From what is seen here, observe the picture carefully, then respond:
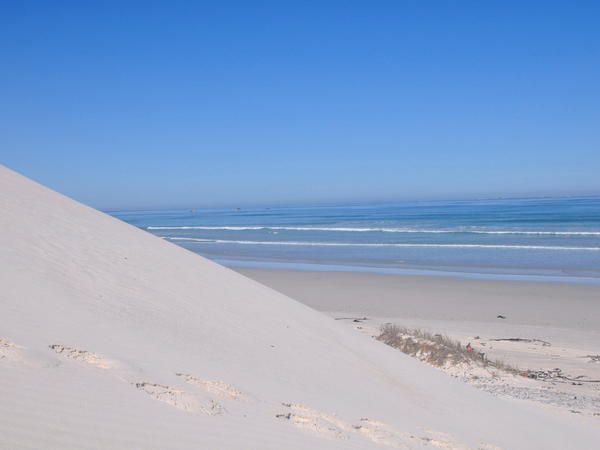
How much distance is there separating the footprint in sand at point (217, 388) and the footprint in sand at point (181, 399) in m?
0.20

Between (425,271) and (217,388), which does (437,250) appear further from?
(217,388)

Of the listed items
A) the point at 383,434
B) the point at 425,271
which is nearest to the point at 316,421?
the point at 383,434

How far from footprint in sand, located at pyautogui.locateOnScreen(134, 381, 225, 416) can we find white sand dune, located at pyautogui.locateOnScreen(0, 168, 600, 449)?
1 cm

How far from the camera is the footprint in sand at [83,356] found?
12.7 ft

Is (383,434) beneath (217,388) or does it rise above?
beneath

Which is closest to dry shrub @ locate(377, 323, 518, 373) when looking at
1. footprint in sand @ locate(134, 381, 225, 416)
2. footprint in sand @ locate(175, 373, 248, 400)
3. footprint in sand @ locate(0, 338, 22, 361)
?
footprint in sand @ locate(175, 373, 248, 400)

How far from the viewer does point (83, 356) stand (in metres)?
3.93

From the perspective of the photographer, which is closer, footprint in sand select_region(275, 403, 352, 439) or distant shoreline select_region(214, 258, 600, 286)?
footprint in sand select_region(275, 403, 352, 439)

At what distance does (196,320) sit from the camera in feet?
18.7

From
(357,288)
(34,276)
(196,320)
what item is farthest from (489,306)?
(34,276)

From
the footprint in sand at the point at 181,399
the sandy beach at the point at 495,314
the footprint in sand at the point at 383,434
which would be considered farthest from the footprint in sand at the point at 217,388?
the sandy beach at the point at 495,314

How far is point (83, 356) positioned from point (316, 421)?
5.36ft

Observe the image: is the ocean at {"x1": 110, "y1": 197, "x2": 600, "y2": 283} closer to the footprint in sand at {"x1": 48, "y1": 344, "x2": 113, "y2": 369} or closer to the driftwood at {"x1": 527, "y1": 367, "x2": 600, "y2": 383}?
the driftwood at {"x1": 527, "y1": 367, "x2": 600, "y2": 383}

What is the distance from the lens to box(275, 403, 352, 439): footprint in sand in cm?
402
